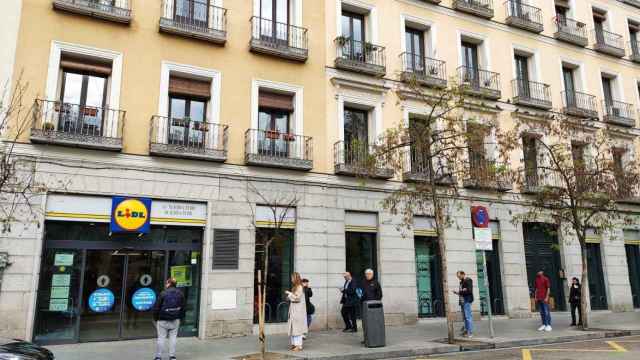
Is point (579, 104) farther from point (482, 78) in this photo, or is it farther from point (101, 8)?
point (101, 8)

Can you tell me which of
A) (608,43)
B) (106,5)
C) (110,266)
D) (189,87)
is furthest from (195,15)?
(608,43)

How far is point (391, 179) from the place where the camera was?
670 inches

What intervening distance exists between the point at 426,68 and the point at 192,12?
876 cm

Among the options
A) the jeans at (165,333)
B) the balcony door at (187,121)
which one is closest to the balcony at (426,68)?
the balcony door at (187,121)

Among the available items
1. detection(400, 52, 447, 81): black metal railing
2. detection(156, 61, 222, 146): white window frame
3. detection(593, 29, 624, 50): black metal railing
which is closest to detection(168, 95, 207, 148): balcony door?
detection(156, 61, 222, 146): white window frame

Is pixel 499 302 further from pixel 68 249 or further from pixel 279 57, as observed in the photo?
pixel 68 249

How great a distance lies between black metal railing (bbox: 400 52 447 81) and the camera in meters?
18.4

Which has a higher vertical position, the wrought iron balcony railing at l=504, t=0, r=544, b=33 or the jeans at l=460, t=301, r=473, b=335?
the wrought iron balcony railing at l=504, t=0, r=544, b=33

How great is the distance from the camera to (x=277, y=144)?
15.6 m

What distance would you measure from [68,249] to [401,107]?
456 inches

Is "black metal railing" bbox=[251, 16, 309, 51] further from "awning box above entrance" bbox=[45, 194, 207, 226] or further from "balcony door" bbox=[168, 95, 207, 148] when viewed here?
"awning box above entrance" bbox=[45, 194, 207, 226]

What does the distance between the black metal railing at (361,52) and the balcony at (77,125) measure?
7766 millimetres

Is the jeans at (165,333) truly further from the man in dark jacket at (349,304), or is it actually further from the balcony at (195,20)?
the balcony at (195,20)

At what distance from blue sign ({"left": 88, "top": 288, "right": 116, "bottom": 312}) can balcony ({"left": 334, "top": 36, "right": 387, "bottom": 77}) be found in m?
10.0
